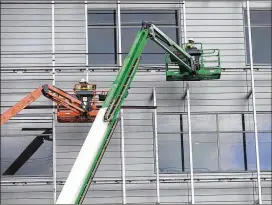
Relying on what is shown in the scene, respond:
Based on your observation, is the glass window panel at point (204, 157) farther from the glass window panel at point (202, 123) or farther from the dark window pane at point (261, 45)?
the dark window pane at point (261, 45)

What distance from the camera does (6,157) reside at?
2452 cm

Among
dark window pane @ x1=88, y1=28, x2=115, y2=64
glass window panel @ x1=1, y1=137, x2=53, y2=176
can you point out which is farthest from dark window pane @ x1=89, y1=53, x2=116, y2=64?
glass window panel @ x1=1, y1=137, x2=53, y2=176

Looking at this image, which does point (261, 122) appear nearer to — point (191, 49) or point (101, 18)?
point (191, 49)

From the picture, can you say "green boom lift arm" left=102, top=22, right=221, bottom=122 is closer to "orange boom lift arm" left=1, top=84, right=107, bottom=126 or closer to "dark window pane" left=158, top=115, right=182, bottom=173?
"dark window pane" left=158, top=115, right=182, bottom=173

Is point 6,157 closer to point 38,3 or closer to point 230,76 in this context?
point 38,3

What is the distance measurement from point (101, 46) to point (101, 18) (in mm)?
1001

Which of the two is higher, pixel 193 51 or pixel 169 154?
pixel 193 51

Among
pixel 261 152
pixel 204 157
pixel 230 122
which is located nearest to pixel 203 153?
pixel 204 157

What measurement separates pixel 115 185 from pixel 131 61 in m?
4.65

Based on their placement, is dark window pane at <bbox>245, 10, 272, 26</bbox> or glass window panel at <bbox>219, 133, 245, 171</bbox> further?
dark window pane at <bbox>245, 10, 272, 26</bbox>

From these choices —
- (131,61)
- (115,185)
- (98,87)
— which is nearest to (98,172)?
(115,185)

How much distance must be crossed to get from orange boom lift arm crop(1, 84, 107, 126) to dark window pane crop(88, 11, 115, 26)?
2733 millimetres

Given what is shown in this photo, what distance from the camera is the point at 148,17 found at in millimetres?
26422

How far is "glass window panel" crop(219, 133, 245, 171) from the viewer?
25312 millimetres
